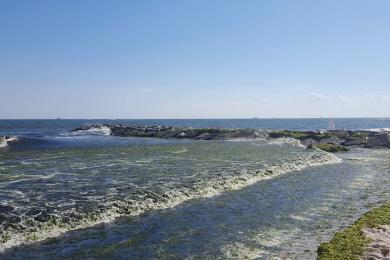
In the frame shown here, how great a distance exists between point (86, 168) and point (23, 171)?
503cm

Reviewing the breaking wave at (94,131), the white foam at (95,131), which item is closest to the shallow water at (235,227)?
the breaking wave at (94,131)

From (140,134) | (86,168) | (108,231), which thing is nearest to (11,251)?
(108,231)

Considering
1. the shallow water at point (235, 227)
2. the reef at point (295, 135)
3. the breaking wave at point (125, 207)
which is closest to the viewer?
the shallow water at point (235, 227)

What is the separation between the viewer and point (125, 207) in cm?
2188

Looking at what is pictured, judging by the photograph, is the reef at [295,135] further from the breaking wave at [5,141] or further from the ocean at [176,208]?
the breaking wave at [5,141]

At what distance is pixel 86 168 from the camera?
37156 millimetres

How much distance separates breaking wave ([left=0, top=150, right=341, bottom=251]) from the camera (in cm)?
1720

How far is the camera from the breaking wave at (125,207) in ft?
56.4

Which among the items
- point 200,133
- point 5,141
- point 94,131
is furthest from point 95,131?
point 5,141

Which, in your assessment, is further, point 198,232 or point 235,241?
point 198,232

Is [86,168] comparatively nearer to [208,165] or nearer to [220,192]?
[208,165]

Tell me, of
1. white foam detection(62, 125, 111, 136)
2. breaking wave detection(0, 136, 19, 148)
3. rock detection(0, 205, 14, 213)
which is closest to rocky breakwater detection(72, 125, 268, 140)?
white foam detection(62, 125, 111, 136)

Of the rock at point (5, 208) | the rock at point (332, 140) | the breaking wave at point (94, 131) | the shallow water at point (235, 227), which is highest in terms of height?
the rock at point (332, 140)

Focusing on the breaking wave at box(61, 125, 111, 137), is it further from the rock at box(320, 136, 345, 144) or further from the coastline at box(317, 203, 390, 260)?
the coastline at box(317, 203, 390, 260)
